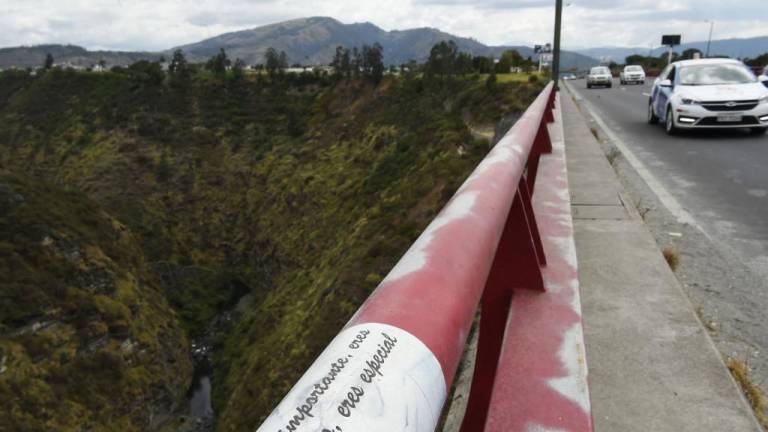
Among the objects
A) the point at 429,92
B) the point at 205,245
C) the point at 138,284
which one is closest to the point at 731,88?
the point at 429,92

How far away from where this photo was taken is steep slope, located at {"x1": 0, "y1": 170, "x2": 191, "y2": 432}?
45.7 m

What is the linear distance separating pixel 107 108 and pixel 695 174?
107 metres

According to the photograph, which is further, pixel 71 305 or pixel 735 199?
pixel 71 305

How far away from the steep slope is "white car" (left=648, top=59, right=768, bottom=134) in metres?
48.1

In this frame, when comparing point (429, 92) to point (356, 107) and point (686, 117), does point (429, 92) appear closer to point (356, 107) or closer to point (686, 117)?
point (356, 107)

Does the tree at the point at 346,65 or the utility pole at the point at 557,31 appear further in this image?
the tree at the point at 346,65

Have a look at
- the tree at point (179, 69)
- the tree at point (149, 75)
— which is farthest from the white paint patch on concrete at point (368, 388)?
the tree at point (149, 75)

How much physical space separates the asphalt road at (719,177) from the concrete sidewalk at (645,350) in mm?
1266

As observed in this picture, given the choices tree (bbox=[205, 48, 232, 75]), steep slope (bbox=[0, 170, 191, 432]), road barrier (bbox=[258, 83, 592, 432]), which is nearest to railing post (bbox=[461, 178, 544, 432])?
road barrier (bbox=[258, 83, 592, 432])

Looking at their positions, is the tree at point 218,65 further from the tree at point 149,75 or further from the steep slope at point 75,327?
the steep slope at point 75,327

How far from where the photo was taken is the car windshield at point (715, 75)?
11281mm

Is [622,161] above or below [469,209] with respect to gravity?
below

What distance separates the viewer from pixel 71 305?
51.7 meters

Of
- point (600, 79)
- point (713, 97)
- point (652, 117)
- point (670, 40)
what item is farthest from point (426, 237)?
point (670, 40)
